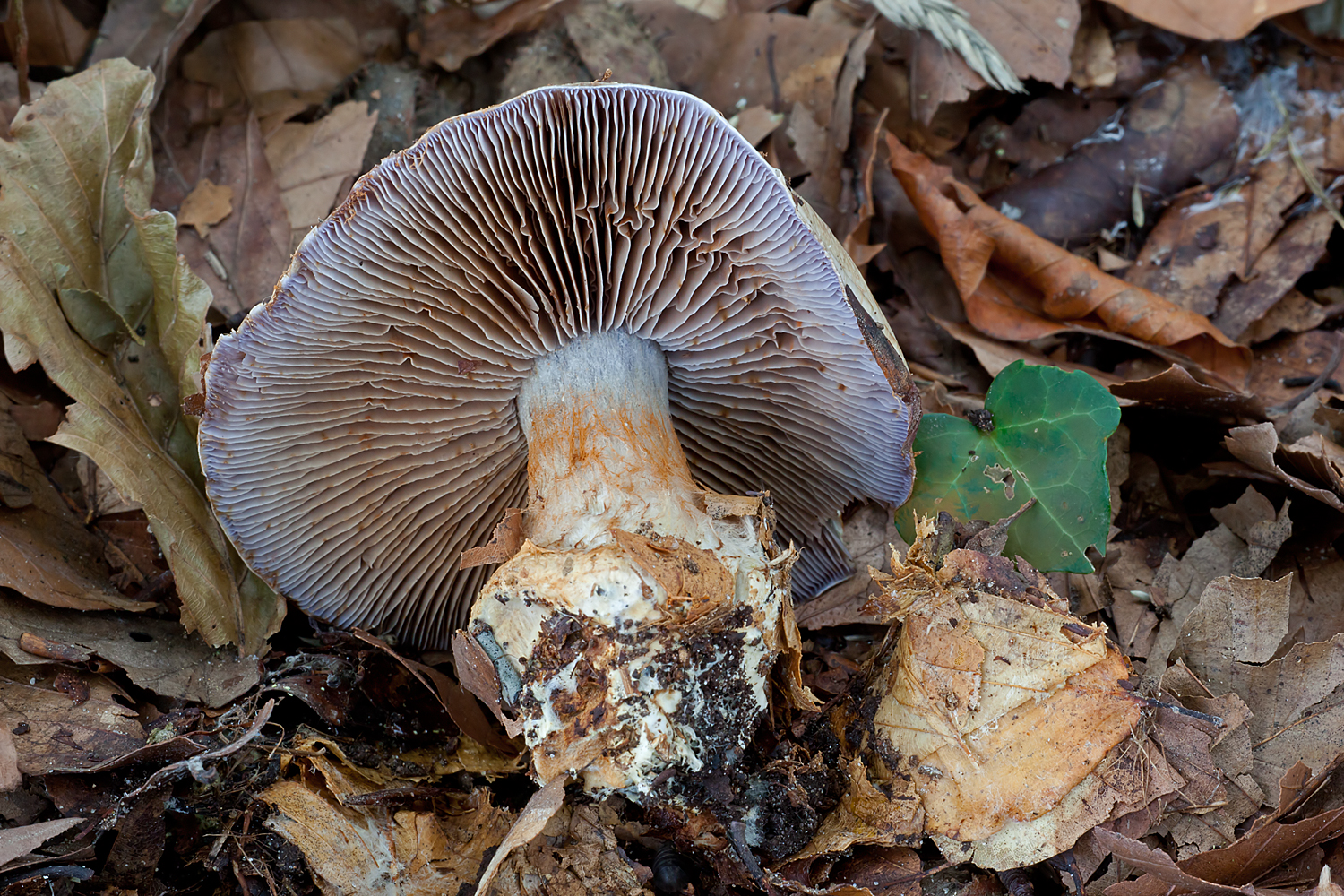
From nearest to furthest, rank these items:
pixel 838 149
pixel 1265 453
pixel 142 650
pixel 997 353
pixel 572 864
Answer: pixel 572 864, pixel 142 650, pixel 1265 453, pixel 997 353, pixel 838 149

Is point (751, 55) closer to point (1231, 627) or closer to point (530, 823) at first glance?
point (1231, 627)

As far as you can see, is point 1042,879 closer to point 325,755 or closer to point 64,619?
point 325,755

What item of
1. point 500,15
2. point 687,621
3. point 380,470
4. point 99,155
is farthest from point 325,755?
point 500,15

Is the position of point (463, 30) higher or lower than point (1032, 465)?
higher

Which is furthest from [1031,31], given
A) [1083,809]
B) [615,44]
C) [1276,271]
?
[1083,809]

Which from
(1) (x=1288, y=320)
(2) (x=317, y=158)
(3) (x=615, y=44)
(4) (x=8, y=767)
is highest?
(3) (x=615, y=44)
